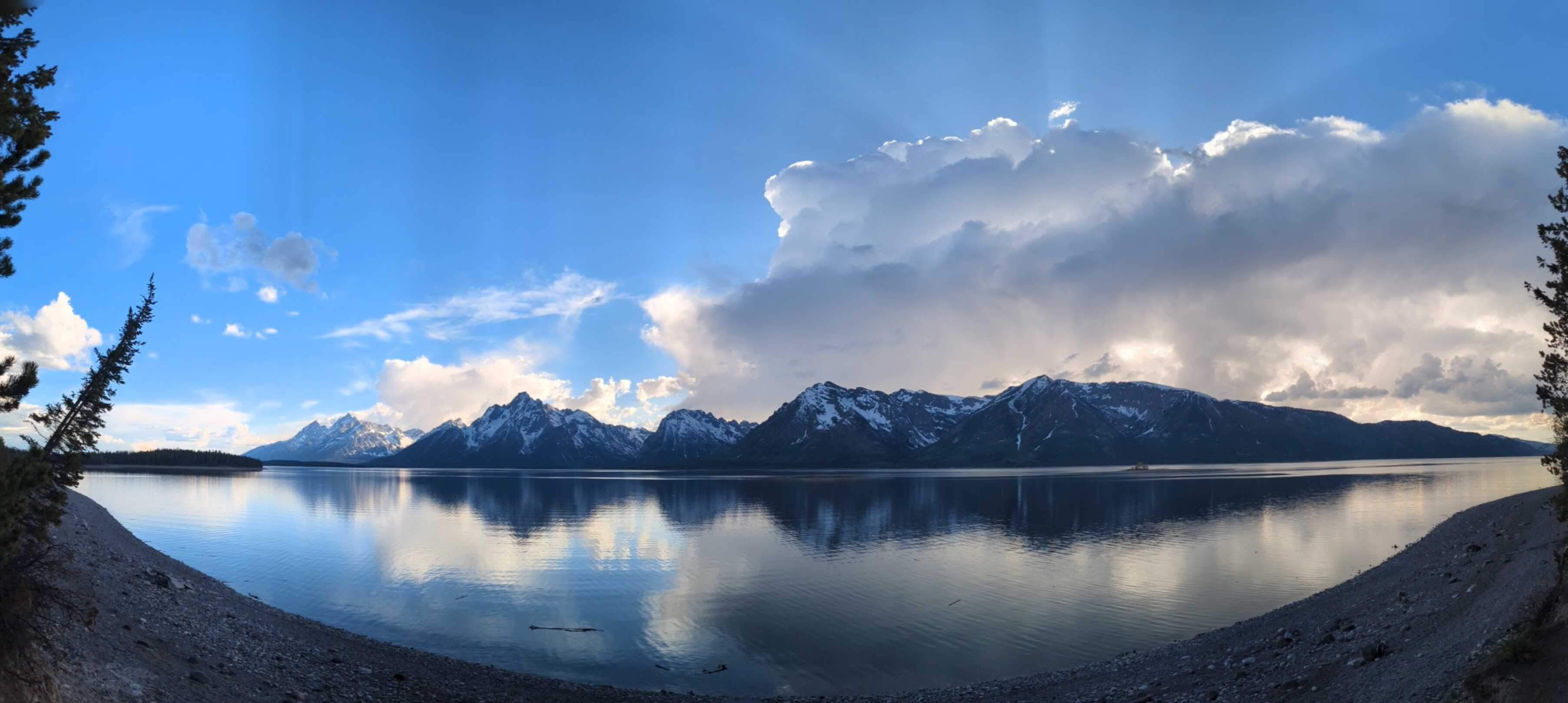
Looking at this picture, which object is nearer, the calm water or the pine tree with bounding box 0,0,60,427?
the pine tree with bounding box 0,0,60,427

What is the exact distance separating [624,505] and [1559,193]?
444 feet

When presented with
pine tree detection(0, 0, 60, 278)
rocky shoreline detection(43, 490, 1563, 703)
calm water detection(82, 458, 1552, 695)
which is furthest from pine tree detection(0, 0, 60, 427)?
calm water detection(82, 458, 1552, 695)

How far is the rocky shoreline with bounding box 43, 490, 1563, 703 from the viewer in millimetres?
20828

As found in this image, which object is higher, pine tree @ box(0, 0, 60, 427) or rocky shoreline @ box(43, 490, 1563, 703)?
Answer: pine tree @ box(0, 0, 60, 427)

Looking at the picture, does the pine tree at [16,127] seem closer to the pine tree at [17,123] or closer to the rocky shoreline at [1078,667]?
the pine tree at [17,123]

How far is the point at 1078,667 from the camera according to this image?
3288 centimetres

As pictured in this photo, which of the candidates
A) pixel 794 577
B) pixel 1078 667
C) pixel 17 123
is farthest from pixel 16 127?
pixel 794 577

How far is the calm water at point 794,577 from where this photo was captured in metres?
37.2

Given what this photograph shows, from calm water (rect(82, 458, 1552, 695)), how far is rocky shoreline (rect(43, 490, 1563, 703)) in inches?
168

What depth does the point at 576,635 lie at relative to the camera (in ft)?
134

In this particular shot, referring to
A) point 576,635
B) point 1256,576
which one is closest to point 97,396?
point 576,635

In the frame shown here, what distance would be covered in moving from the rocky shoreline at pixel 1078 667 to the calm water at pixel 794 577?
427 cm

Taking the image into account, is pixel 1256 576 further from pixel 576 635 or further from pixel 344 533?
pixel 344 533

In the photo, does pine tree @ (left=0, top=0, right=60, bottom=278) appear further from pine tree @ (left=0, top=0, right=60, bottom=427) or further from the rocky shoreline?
the rocky shoreline
